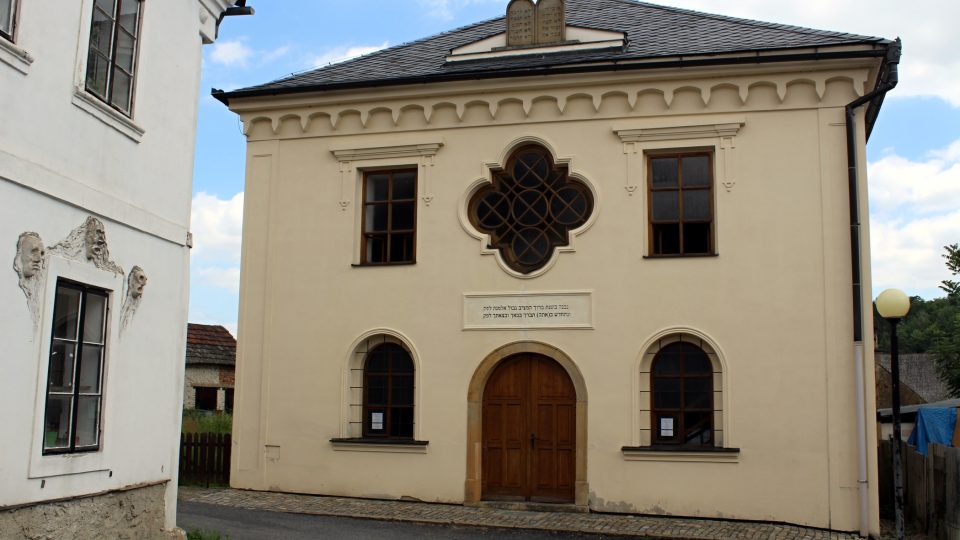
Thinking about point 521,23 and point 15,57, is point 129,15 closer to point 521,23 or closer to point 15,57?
point 15,57

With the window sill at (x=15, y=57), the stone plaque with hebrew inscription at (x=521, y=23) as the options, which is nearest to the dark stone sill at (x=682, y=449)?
the stone plaque with hebrew inscription at (x=521, y=23)

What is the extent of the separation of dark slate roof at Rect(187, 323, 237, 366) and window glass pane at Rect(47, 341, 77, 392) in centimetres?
1526

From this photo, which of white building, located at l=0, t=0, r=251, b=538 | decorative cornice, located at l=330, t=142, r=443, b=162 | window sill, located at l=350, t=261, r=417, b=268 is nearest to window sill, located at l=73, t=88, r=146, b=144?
white building, located at l=0, t=0, r=251, b=538

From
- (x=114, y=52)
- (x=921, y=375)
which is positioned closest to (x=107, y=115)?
(x=114, y=52)

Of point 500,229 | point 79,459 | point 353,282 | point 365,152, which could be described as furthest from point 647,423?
point 79,459

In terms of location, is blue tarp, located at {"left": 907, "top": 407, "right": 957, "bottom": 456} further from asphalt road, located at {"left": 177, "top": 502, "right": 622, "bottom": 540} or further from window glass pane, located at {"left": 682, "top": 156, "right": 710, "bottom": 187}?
asphalt road, located at {"left": 177, "top": 502, "right": 622, "bottom": 540}

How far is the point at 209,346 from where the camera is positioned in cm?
2494

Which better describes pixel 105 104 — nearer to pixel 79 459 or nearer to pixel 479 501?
pixel 79 459

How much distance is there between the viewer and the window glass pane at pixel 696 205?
553 inches

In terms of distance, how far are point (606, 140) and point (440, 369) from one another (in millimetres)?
4342

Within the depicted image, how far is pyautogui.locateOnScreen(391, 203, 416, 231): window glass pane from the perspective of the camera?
15266mm

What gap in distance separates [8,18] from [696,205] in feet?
31.9

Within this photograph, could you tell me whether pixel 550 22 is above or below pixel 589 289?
above

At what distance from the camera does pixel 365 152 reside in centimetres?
1538
